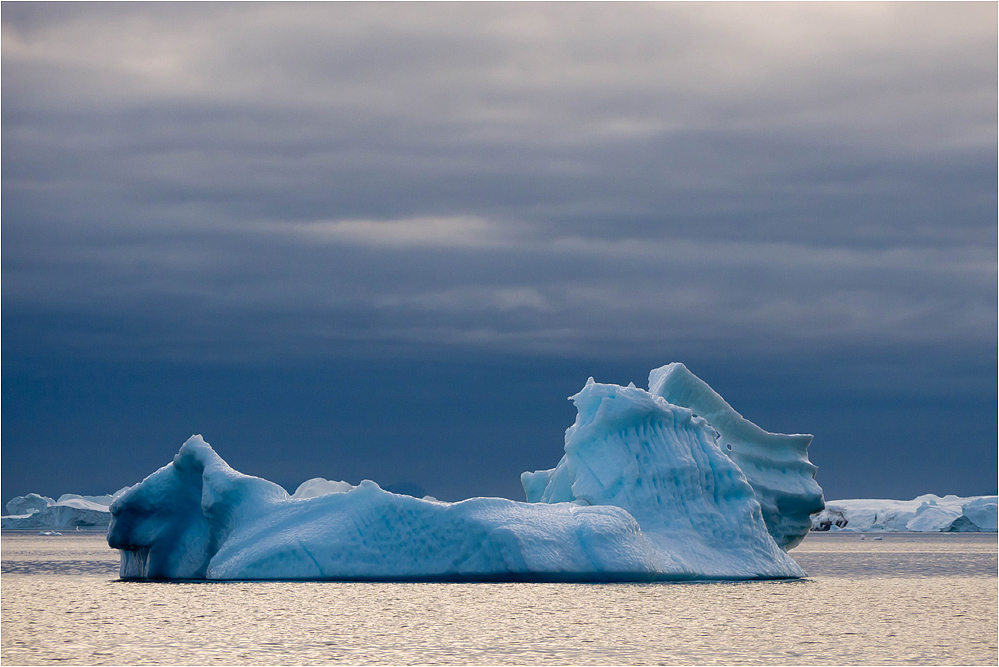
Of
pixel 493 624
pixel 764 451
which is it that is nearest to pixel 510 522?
pixel 493 624

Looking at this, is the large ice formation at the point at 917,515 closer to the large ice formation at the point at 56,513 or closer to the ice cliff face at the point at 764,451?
the ice cliff face at the point at 764,451

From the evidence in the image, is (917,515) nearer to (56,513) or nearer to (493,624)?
(56,513)

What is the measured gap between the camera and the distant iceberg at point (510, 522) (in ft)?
77.2

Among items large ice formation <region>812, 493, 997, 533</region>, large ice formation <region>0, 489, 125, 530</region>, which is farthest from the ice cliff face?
large ice formation <region>0, 489, 125, 530</region>

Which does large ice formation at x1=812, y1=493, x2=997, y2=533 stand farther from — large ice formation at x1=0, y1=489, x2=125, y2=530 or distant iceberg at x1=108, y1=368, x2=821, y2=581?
large ice formation at x1=0, y1=489, x2=125, y2=530

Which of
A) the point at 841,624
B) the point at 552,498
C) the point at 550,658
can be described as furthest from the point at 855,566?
the point at 550,658

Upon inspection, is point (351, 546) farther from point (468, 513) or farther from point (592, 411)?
point (592, 411)

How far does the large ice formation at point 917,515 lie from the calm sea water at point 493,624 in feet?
136

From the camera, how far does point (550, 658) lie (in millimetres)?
16531

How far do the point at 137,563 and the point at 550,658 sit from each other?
13991 mm

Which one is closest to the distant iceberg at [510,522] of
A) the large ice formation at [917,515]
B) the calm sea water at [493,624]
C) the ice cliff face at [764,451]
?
the calm sea water at [493,624]

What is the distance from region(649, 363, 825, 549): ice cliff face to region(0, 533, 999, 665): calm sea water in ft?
5.11

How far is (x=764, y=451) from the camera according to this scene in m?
29.3

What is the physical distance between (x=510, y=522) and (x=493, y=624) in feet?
11.4
